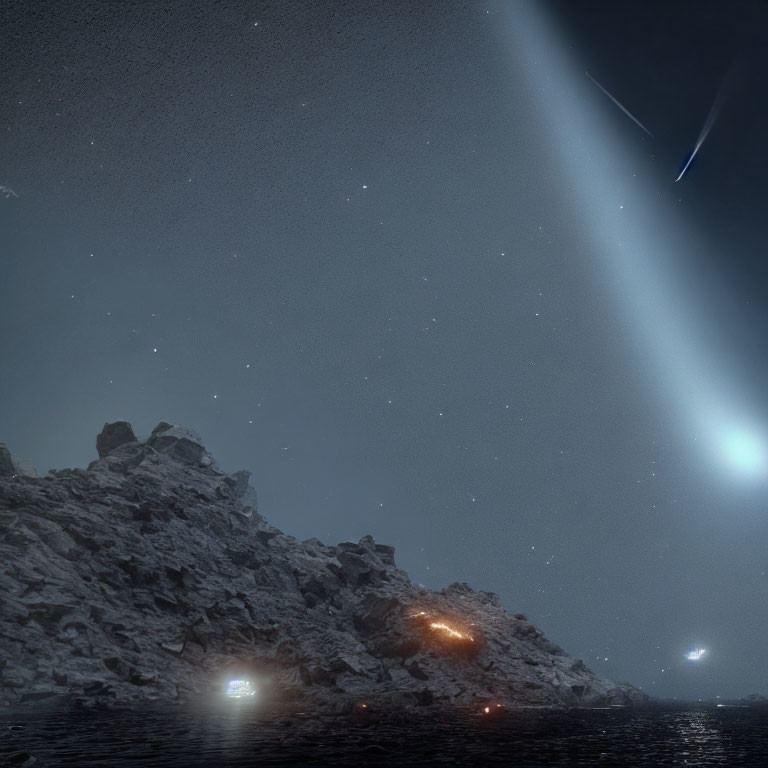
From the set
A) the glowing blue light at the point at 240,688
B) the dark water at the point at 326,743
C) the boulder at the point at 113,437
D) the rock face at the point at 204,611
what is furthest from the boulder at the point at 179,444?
the dark water at the point at 326,743

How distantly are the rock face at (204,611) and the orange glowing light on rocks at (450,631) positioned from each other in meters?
0.37

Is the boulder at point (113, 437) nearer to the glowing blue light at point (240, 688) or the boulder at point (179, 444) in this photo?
the boulder at point (179, 444)

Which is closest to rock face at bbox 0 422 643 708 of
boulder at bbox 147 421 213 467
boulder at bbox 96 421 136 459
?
boulder at bbox 96 421 136 459

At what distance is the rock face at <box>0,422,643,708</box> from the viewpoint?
192 ft

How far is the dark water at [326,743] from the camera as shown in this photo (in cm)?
2006

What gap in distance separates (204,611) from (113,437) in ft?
206

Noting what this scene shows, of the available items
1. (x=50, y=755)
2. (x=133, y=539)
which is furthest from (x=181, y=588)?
(x=50, y=755)

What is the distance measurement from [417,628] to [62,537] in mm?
64575

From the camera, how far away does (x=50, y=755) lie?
19.6m

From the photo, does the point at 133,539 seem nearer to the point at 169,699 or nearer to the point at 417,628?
the point at 169,699

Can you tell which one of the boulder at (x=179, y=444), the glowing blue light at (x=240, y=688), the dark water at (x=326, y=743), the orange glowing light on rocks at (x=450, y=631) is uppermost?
the boulder at (x=179, y=444)

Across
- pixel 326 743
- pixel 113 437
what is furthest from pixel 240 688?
pixel 113 437

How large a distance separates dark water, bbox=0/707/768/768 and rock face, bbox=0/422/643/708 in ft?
65.3

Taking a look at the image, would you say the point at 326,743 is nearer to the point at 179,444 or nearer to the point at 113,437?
the point at 179,444
